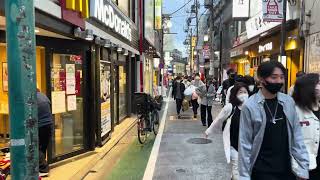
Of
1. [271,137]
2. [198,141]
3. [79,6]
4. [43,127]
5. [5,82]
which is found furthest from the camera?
[198,141]

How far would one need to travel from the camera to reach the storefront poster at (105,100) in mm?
11422

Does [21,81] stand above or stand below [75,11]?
below

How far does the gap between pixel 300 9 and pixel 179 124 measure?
20.4ft

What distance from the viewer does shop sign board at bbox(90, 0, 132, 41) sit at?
10273mm

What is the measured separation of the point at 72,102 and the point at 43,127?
1870 millimetres

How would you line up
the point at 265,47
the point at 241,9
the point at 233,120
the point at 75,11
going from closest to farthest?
the point at 233,120 < the point at 75,11 < the point at 265,47 < the point at 241,9

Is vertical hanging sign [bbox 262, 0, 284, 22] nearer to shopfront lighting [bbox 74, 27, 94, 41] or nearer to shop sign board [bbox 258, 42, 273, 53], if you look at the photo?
shop sign board [bbox 258, 42, 273, 53]

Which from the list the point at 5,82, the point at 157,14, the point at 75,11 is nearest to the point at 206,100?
the point at 75,11

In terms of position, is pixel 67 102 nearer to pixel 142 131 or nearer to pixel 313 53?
pixel 142 131

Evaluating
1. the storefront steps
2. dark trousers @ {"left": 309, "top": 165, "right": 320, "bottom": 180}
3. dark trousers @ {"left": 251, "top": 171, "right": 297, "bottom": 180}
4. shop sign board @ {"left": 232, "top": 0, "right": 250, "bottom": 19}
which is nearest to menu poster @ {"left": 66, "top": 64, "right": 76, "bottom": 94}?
the storefront steps

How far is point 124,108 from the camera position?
18.2 meters

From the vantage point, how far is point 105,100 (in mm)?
11891

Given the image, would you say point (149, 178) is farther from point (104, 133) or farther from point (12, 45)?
point (12, 45)

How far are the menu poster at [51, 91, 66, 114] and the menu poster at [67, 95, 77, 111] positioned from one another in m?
0.18
